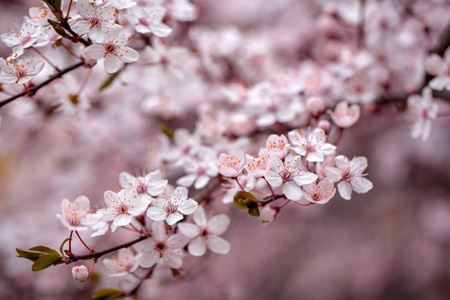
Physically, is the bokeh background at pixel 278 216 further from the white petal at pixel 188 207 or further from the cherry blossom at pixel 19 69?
the white petal at pixel 188 207

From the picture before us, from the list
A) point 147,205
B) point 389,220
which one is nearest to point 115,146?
point 147,205

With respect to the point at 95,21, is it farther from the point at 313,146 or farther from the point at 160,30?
the point at 313,146

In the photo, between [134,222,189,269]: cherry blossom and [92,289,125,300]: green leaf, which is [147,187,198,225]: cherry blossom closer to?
[134,222,189,269]: cherry blossom

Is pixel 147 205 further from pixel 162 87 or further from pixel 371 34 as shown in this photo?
pixel 371 34

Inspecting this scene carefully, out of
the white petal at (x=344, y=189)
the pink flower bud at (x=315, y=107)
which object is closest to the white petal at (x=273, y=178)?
the white petal at (x=344, y=189)

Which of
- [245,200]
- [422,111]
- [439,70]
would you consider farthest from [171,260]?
[439,70]

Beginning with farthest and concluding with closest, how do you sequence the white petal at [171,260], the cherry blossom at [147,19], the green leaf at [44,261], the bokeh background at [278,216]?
the bokeh background at [278,216]
the cherry blossom at [147,19]
the white petal at [171,260]
the green leaf at [44,261]

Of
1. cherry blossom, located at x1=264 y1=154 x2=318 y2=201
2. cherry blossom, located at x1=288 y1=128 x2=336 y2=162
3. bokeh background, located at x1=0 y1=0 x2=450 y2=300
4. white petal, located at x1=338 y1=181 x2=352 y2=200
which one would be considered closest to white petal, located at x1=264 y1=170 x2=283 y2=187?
cherry blossom, located at x1=264 y1=154 x2=318 y2=201
